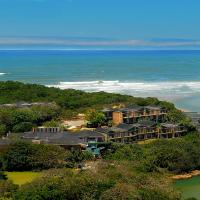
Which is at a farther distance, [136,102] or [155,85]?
[155,85]

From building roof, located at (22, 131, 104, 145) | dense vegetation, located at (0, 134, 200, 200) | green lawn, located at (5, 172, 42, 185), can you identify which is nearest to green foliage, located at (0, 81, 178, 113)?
building roof, located at (22, 131, 104, 145)

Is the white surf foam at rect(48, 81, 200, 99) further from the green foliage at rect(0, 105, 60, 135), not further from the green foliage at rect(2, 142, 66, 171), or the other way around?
the green foliage at rect(2, 142, 66, 171)

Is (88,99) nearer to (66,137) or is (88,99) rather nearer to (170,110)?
(170,110)

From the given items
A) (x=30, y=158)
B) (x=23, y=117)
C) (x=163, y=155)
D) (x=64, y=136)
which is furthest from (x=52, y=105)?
(x=163, y=155)

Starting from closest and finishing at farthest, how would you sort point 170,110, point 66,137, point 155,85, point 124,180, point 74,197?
point 74,197 → point 124,180 → point 66,137 → point 170,110 → point 155,85

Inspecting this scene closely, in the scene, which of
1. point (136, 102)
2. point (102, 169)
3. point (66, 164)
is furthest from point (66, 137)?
point (136, 102)

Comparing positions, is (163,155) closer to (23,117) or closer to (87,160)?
(87,160)

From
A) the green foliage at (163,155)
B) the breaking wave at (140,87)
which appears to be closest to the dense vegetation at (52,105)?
the green foliage at (163,155)

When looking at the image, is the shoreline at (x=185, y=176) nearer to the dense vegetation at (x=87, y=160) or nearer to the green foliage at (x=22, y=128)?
the dense vegetation at (x=87, y=160)
